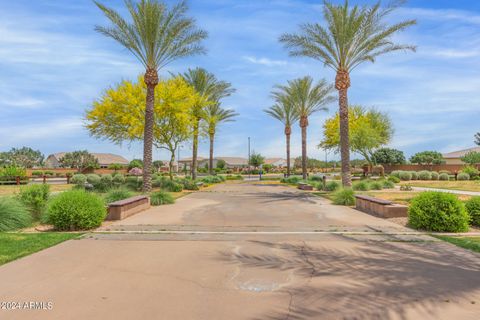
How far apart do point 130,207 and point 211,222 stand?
130 inches

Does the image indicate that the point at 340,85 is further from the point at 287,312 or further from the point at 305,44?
the point at 287,312

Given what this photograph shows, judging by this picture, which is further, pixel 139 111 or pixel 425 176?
pixel 425 176

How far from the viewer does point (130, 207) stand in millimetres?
11953

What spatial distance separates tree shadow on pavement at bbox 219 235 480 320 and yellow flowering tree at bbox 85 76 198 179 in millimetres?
20480

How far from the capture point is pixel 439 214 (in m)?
9.02

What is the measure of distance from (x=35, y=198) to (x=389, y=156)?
54.7 m

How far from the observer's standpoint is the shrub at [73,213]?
9.12 m

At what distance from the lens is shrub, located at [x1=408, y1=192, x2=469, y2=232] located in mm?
8883

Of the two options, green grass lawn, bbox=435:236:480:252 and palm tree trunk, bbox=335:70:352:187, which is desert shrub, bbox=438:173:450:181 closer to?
palm tree trunk, bbox=335:70:352:187

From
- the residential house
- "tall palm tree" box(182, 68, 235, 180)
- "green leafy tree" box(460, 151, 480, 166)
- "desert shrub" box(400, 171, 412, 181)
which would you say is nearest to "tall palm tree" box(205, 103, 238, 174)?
"tall palm tree" box(182, 68, 235, 180)

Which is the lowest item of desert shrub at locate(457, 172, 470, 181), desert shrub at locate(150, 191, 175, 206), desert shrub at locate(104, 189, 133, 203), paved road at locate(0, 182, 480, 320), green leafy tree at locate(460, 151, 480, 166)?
paved road at locate(0, 182, 480, 320)

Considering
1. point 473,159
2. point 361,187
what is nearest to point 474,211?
point 361,187

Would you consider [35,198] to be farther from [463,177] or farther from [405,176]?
[463,177]

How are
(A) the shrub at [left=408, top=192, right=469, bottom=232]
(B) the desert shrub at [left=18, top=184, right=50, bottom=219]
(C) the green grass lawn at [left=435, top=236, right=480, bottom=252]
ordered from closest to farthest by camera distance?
(C) the green grass lawn at [left=435, top=236, right=480, bottom=252], (A) the shrub at [left=408, top=192, right=469, bottom=232], (B) the desert shrub at [left=18, top=184, right=50, bottom=219]
